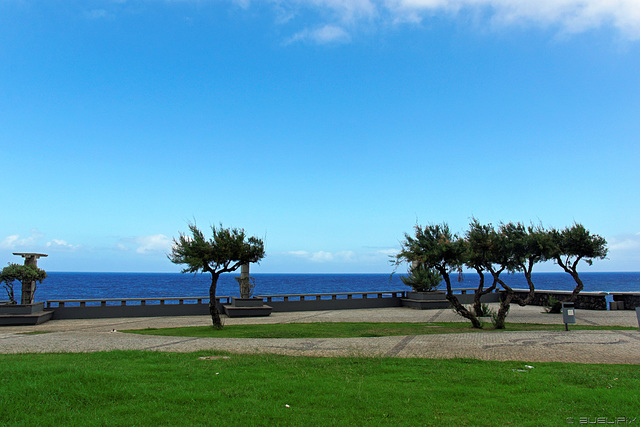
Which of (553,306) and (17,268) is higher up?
(17,268)

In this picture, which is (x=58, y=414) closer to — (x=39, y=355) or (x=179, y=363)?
(x=179, y=363)

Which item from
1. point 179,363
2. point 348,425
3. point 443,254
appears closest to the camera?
point 348,425

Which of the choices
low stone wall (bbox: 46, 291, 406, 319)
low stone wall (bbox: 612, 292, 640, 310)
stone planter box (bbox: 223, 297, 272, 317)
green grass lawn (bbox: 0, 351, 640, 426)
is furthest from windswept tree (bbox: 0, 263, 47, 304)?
low stone wall (bbox: 612, 292, 640, 310)

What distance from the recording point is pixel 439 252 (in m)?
14.4

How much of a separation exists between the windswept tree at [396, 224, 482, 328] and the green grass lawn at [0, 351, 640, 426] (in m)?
7.20

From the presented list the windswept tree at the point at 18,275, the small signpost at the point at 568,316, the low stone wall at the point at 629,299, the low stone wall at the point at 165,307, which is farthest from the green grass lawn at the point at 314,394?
the low stone wall at the point at 629,299

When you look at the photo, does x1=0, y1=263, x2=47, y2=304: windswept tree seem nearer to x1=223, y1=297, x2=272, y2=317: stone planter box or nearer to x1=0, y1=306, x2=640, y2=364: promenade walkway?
x1=0, y1=306, x2=640, y2=364: promenade walkway

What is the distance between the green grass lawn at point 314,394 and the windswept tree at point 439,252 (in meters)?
7.20

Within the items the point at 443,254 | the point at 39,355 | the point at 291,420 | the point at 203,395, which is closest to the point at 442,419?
the point at 291,420

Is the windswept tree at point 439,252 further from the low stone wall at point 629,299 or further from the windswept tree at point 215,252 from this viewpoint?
the low stone wall at point 629,299

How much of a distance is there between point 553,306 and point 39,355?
21.9 metres

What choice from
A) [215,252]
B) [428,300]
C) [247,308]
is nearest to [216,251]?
[215,252]

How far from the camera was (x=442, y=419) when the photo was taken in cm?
440

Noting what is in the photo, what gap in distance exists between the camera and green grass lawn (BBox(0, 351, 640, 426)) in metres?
Result: 4.47
